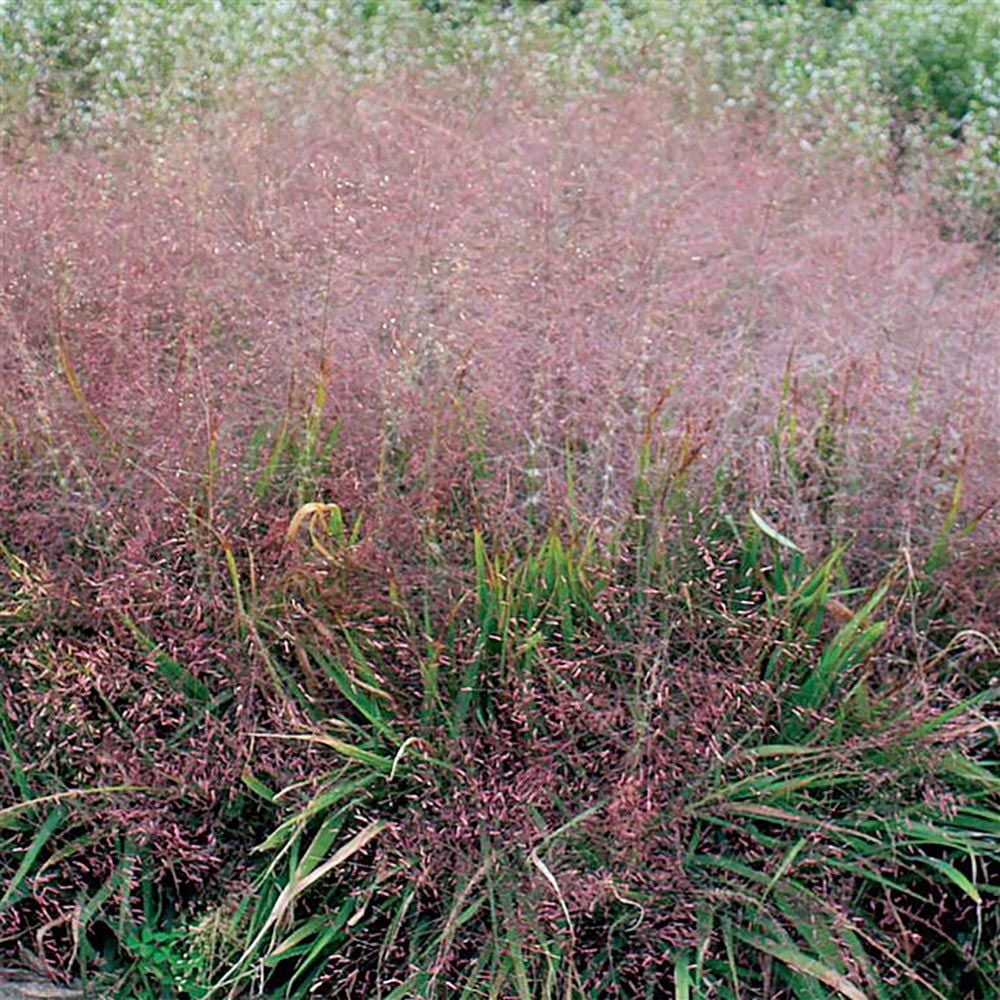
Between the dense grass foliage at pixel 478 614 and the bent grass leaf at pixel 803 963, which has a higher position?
the dense grass foliage at pixel 478 614

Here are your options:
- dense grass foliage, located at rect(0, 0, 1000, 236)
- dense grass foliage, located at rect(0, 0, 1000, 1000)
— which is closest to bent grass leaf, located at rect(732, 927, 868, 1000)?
dense grass foliage, located at rect(0, 0, 1000, 1000)

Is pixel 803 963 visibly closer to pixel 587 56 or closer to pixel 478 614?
pixel 478 614

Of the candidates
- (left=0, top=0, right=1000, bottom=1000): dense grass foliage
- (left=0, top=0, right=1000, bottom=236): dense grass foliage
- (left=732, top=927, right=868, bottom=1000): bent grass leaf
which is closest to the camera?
(left=732, top=927, right=868, bottom=1000): bent grass leaf

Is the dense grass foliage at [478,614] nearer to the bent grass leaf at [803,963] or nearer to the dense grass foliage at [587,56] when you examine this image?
the bent grass leaf at [803,963]

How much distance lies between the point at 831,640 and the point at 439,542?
2.33 feet

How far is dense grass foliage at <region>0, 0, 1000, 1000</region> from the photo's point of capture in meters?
2.22

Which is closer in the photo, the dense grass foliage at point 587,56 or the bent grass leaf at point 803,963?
the bent grass leaf at point 803,963

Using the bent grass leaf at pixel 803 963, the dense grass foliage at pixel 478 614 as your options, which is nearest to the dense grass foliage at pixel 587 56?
the dense grass foliage at pixel 478 614

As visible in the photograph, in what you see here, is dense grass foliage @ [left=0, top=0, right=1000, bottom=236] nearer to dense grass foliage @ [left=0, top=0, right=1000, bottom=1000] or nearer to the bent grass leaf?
dense grass foliage @ [left=0, top=0, right=1000, bottom=1000]

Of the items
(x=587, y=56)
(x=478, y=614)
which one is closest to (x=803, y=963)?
(x=478, y=614)

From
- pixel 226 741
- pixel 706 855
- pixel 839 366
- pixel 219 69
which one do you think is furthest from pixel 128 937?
pixel 219 69

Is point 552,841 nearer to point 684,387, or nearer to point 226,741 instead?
point 226,741

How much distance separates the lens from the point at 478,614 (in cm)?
237

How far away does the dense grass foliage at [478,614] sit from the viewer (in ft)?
7.28
